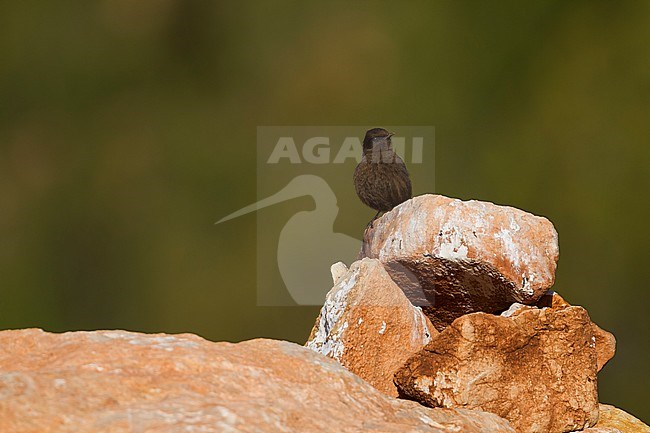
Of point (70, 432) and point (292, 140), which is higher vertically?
point (292, 140)

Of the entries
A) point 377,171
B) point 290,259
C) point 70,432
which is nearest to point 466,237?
point 377,171

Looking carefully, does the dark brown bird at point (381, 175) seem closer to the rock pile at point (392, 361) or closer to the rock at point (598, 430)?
the rock pile at point (392, 361)

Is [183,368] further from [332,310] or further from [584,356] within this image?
[584,356]

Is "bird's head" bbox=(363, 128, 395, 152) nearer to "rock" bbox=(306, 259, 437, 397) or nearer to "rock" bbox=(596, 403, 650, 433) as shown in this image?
"rock" bbox=(306, 259, 437, 397)

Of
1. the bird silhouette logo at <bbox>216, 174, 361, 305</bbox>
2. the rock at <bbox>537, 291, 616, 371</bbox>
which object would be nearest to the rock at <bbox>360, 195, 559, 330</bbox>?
the rock at <bbox>537, 291, 616, 371</bbox>

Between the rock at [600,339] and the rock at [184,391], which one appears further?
the rock at [600,339]

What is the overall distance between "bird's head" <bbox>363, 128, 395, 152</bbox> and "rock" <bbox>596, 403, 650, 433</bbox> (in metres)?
1.49

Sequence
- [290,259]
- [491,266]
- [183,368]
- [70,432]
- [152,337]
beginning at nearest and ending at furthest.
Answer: [70,432], [183,368], [152,337], [491,266], [290,259]

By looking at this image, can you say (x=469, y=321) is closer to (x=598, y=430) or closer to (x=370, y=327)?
(x=370, y=327)

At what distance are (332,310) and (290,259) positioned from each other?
262 cm

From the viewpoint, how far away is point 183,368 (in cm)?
185

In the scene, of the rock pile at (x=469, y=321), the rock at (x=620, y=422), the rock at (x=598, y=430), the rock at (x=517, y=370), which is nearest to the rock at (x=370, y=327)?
the rock pile at (x=469, y=321)

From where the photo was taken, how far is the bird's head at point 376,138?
3.82 m

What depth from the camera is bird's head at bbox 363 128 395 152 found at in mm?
3822
